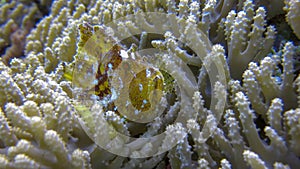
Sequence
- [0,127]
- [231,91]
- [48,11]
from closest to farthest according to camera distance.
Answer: [0,127] < [231,91] < [48,11]

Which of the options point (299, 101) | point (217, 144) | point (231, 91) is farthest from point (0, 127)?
point (299, 101)

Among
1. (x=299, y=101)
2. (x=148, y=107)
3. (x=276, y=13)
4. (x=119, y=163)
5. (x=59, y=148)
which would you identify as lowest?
(x=59, y=148)

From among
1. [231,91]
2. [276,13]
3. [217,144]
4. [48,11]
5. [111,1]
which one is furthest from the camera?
[48,11]

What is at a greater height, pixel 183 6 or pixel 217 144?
pixel 183 6

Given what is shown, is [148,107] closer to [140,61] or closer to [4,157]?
[140,61]

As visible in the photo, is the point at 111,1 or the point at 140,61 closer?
the point at 140,61

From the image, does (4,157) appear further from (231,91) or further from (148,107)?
(231,91)

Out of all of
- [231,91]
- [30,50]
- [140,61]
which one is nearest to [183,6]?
[140,61]
